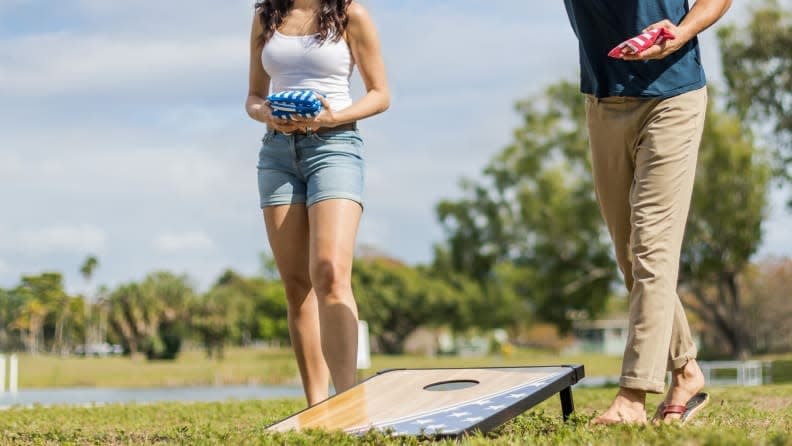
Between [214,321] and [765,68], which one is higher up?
[765,68]

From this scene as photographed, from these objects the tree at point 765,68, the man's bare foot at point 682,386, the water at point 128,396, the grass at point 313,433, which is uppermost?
the tree at point 765,68

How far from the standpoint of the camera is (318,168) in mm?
3959

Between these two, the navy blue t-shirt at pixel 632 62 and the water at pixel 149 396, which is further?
the water at pixel 149 396

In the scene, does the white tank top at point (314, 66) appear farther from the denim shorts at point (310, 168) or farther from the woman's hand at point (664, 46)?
the woman's hand at point (664, 46)

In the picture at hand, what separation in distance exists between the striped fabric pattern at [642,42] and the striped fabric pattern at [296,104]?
129 cm

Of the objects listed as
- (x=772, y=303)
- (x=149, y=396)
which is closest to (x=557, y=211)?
(x=149, y=396)

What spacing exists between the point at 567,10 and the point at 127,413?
370 cm

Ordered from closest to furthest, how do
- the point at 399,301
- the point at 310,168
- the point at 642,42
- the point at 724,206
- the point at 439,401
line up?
1. the point at 642,42
2. the point at 439,401
3. the point at 310,168
4. the point at 724,206
5. the point at 399,301

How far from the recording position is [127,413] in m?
5.69

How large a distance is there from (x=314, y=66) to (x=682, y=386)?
6.67 feet

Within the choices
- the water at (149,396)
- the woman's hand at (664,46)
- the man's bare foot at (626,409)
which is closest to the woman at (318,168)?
the man's bare foot at (626,409)

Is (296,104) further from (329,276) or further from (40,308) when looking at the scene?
(40,308)

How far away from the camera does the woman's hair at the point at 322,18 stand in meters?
4.09

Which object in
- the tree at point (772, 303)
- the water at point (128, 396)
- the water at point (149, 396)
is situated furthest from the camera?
the tree at point (772, 303)
